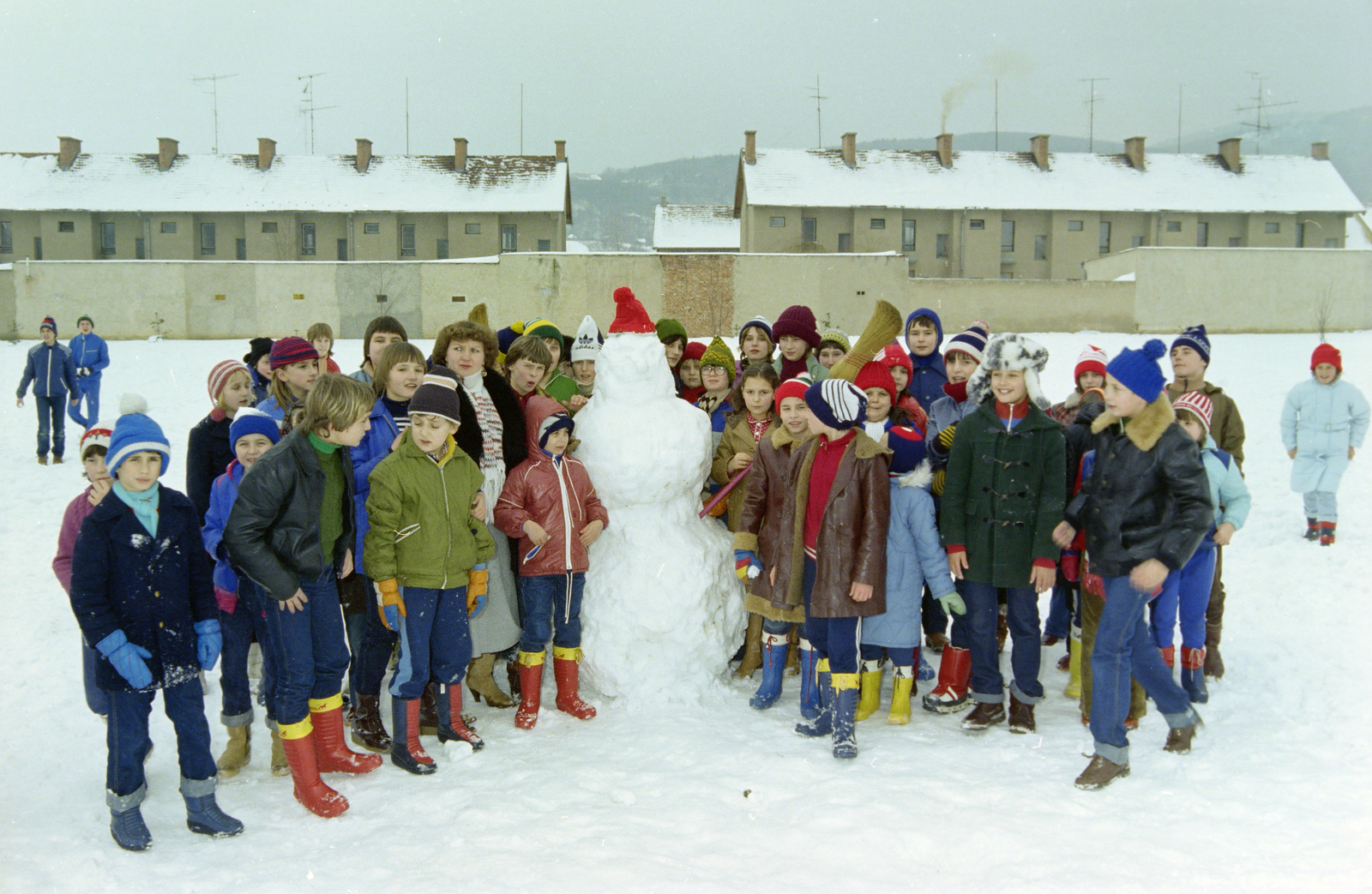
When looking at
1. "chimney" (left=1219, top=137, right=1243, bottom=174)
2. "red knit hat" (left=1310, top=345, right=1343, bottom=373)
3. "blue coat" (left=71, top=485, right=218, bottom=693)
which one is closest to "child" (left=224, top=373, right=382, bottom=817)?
"blue coat" (left=71, top=485, right=218, bottom=693)

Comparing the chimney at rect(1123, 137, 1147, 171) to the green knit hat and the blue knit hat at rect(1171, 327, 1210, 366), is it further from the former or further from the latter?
the green knit hat

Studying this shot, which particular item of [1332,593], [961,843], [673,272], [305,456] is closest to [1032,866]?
[961,843]

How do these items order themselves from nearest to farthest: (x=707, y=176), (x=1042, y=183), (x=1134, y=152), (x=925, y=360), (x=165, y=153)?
(x=925, y=360)
(x=165, y=153)
(x=1042, y=183)
(x=1134, y=152)
(x=707, y=176)

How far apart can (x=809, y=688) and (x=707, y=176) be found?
454 feet

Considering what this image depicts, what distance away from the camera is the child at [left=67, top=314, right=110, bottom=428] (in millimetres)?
11008

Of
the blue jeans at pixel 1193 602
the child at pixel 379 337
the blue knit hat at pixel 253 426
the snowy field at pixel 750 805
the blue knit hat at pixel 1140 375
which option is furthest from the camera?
the child at pixel 379 337

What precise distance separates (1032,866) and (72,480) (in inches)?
398

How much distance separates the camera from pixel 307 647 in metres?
3.48

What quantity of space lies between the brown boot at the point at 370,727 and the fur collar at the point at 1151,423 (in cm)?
354

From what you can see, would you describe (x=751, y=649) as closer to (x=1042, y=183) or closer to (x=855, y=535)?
(x=855, y=535)

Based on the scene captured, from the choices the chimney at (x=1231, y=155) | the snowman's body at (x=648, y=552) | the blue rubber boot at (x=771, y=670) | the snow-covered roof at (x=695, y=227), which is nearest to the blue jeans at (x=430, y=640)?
the snowman's body at (x=648, y=552)

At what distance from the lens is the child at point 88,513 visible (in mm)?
3355

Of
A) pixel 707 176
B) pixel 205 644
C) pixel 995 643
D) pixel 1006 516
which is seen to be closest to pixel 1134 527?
pixel 1006 516

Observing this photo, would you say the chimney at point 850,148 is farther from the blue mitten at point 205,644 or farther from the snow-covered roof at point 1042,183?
the blue mitten at point 205,644
